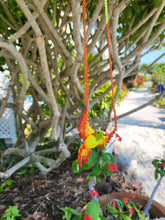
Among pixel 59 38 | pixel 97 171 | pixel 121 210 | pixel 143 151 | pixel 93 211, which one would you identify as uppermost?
pixel 59 38

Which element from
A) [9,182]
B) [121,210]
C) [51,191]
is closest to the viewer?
[121,210]


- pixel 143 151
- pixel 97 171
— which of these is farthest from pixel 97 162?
pixel 143 151

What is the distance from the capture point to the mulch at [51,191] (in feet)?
4.80

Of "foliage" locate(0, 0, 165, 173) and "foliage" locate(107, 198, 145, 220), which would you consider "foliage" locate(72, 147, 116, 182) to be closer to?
"foliage" locate(107, 198, 145, 220)

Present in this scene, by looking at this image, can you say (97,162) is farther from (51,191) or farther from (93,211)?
(51,191)

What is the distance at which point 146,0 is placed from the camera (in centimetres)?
139

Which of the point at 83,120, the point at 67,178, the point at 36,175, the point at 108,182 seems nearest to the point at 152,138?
the point at 108,182

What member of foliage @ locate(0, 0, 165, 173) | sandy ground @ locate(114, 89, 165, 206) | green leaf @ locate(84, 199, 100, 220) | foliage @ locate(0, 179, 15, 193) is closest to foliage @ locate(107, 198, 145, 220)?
green leaf @ locate(84, 199, 100, 220)

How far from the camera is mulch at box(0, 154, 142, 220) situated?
4.80ft

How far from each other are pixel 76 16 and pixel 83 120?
0.69 meters

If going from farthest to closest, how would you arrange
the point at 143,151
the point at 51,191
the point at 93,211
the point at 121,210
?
1. the point at 143,151
2. the point at 51,191
3. the point at 121,210
4. the point at 93,211

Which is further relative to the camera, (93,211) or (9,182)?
(9,182)

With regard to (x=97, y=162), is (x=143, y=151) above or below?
below

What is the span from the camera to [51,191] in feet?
5.65
